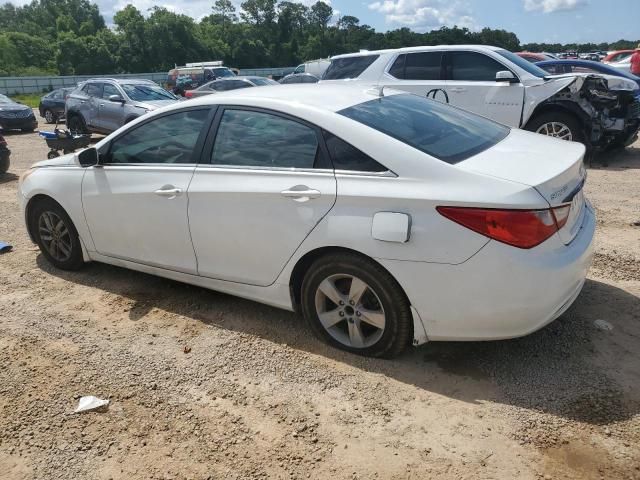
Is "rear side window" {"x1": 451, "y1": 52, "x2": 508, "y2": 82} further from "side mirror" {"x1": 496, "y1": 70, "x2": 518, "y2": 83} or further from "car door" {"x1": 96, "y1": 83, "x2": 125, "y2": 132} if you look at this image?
"car door" {"x1": 96, "y1": 83, "x2": 125, "y2": 132}

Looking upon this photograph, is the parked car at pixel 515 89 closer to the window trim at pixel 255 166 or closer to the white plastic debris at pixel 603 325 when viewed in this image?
the white plastic debris at pixel 603 325

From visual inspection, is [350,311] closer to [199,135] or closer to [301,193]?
[301,193]

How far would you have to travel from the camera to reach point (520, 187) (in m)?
2.70

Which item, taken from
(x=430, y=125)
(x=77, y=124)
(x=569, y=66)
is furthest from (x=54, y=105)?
(x=430, y=125)

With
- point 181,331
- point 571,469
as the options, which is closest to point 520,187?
point 571,469

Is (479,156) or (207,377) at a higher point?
(479,156)

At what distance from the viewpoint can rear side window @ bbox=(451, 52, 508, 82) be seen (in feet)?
28.8

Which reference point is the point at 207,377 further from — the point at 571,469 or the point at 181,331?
the point at 571,469

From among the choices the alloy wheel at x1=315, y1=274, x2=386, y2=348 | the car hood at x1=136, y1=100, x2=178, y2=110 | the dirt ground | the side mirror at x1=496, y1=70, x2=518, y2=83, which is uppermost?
the side mirror at x1=496, y1=70, x2=518, y2=83

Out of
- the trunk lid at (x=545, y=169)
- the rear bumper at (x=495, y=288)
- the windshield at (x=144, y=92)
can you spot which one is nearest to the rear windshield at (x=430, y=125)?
the trunk lid at (x=545, y=169)

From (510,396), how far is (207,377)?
5.70 feet

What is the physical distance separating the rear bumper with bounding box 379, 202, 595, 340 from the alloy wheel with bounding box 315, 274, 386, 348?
0.27 metres

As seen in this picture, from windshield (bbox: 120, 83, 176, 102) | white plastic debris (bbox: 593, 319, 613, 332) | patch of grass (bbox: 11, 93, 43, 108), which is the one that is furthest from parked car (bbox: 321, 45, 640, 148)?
patch of grass (bbox: 11, 93, 43, 108)

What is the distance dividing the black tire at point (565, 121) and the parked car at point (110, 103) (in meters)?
8.08
